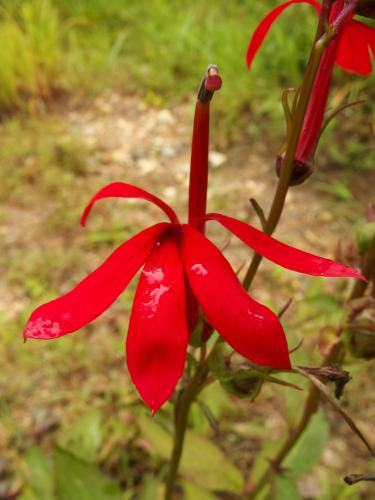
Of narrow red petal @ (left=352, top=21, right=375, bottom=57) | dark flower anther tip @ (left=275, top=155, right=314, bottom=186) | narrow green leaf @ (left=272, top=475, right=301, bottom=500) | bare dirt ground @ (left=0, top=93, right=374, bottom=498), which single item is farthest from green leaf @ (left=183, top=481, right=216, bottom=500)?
narrow red petal @ (left=352, top=21, right=375, bottom=57)

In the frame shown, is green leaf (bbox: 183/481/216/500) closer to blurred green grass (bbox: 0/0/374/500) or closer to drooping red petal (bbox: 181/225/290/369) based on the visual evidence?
blurred green grass (bbox: 0/0/374/500)

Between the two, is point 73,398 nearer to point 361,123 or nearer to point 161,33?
point 361,123

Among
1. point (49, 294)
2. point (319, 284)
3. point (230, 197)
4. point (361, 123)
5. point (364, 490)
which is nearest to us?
point (319, 284)

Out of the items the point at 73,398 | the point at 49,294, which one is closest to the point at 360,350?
the point at 73,398

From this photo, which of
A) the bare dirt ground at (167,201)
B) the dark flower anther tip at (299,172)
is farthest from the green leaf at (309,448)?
the dark flower anther tip at (299,172)

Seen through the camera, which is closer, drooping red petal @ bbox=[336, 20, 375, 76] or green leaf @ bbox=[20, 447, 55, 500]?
drooping red petal @ bbox=[336, 20, 375, 76]

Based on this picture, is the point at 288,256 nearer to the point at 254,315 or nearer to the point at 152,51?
the point at 254,315

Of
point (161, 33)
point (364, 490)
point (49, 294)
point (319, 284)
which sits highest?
point (161, 33)

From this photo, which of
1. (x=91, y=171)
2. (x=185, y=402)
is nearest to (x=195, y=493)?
(x=185, y=402)
